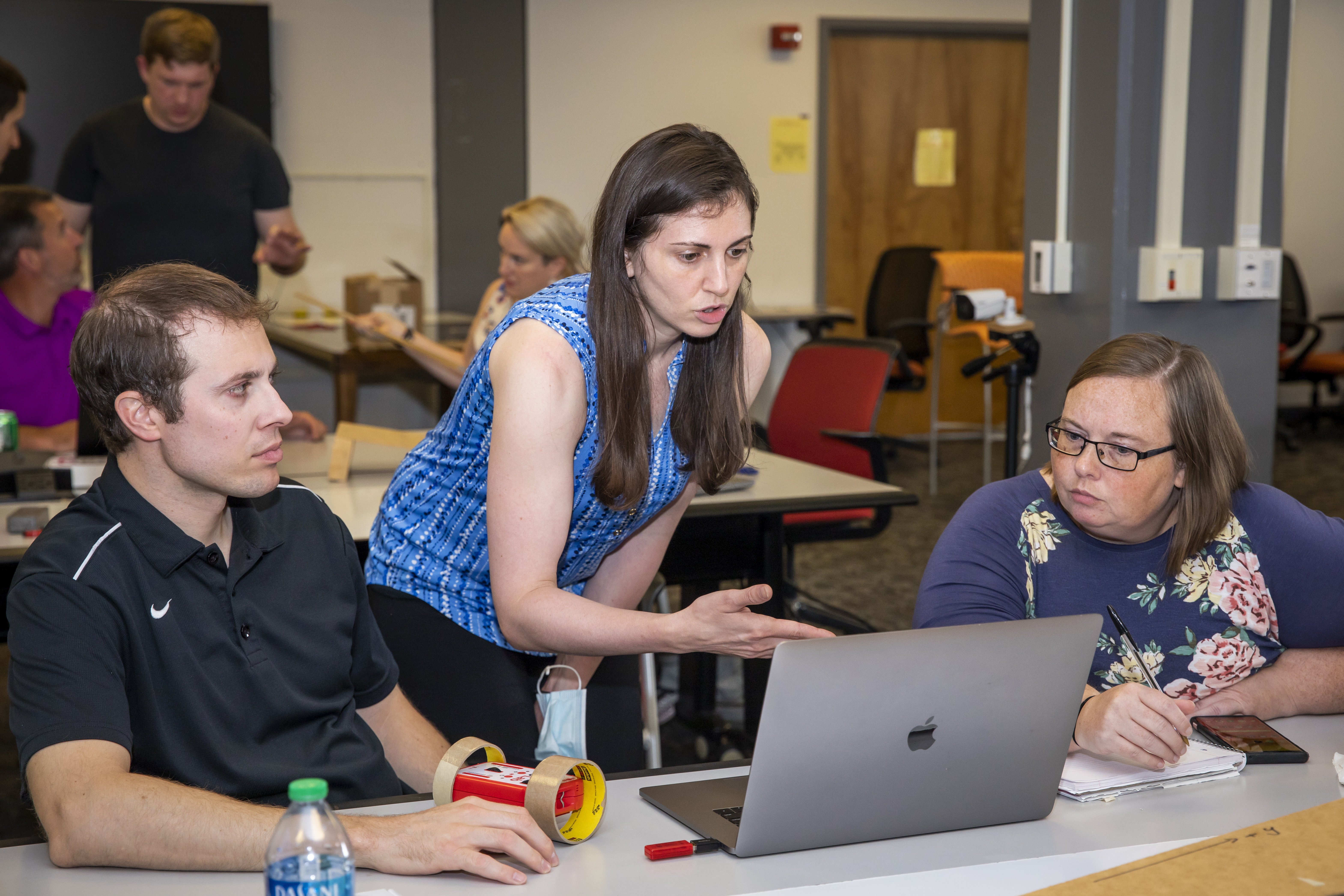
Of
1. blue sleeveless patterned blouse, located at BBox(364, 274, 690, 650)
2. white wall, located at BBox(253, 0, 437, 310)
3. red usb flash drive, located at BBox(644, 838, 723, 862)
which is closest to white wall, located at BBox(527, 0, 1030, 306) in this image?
white wall, located at BBox(253, 0, 437, 310)

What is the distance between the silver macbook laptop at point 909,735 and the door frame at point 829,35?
6044 millimetres

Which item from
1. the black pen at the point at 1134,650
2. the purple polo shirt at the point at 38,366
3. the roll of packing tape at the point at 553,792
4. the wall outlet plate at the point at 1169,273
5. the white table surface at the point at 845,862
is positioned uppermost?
the wall outlet plate at the point at 1169,273

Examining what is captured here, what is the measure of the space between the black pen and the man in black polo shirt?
2.30ft

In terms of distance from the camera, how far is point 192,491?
53.8 inches

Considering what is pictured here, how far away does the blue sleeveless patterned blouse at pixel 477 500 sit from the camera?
5.19 feet

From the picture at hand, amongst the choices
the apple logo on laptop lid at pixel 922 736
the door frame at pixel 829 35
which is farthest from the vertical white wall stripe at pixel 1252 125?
the door frame at pixel 829 35

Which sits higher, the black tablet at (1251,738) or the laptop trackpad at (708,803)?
the black tablet at (1251,738)

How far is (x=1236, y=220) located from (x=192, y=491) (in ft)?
8.27

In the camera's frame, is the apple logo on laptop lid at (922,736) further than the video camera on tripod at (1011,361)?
No

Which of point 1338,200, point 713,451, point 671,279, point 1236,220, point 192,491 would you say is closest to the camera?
point 192,491

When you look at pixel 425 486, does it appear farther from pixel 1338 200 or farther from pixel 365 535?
pixel 1338 200

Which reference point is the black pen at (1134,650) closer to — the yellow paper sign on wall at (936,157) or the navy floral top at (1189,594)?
the navy floral top at (1189,594)

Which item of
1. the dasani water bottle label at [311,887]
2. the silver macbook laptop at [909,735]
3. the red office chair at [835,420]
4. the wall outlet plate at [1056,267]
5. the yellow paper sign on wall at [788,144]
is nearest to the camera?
the dasani water bottle label at [311,887]

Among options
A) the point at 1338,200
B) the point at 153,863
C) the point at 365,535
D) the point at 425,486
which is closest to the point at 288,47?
the point at 365,535
